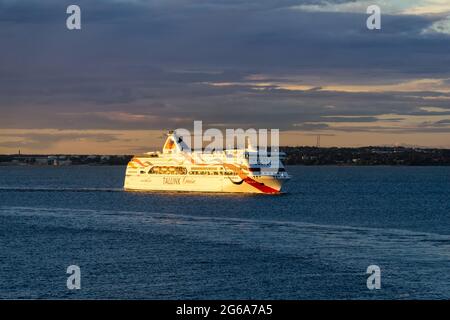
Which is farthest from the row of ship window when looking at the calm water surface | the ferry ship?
the calm water surface

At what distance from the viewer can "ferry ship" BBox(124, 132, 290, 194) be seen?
96.3 metres

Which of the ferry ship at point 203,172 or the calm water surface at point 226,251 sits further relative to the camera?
the ferry ship at point 203,172

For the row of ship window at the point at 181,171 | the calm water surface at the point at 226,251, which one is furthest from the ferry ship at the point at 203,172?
the calm water surface at the point at 226,251

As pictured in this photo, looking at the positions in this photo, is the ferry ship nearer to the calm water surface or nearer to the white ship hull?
the white ship hull

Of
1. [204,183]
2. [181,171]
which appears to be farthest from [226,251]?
[181,171]

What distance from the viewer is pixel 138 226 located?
6175 cm

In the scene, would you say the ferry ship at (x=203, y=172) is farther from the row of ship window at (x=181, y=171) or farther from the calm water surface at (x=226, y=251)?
the calm water surface at (x=226, y=251)

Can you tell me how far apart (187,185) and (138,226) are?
4146 centimetres

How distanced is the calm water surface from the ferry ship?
14.6 meters

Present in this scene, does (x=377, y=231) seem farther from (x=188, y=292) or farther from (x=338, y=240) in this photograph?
(x=188, y=292)

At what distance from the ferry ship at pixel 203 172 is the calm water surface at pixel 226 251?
14.6 metres

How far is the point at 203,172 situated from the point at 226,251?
56.0 m

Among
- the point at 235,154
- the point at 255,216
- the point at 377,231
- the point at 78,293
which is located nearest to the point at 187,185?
the point at 235,154

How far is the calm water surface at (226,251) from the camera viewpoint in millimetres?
33438
